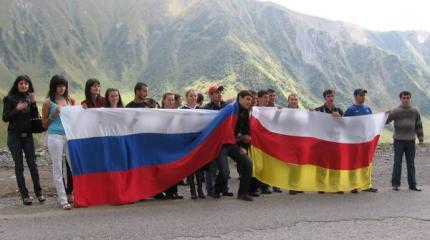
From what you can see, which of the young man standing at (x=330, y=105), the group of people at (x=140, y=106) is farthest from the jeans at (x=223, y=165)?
the young man standing at (x=330, y=105)

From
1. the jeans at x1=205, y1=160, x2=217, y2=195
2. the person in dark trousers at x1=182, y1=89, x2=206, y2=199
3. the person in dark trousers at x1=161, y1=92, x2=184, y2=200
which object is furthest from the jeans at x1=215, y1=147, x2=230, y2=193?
the person in dark trousers at x1=161, y1=92, x2=184, y2=200

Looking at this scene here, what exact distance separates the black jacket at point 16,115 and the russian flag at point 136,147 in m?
0.75

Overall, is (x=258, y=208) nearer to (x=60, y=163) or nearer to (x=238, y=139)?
(x=238, y=139)

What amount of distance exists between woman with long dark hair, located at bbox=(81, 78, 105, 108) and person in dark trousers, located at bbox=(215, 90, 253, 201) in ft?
8.70

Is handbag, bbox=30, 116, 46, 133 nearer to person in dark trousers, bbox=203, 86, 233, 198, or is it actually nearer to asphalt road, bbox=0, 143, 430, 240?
asphalt road, bbox=0, 143, 430, 240

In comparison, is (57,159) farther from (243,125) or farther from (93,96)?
(243,125)

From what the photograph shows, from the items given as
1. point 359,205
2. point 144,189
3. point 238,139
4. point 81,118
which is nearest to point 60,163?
point 81,118

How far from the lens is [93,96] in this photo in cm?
1010

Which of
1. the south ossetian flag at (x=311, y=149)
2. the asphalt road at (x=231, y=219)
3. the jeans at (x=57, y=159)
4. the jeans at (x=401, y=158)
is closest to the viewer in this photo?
the asphalt road at (x=231, y=219)

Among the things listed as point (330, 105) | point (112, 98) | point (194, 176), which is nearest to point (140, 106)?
point (112, 98)

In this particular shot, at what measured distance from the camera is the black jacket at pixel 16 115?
31.2 ft

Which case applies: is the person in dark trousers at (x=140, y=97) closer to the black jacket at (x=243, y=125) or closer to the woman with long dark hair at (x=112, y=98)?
the woman with long dark hair at (x=112, y=98)

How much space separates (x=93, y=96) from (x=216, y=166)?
120 inches

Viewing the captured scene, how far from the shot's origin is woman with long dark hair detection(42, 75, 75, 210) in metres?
9.32
